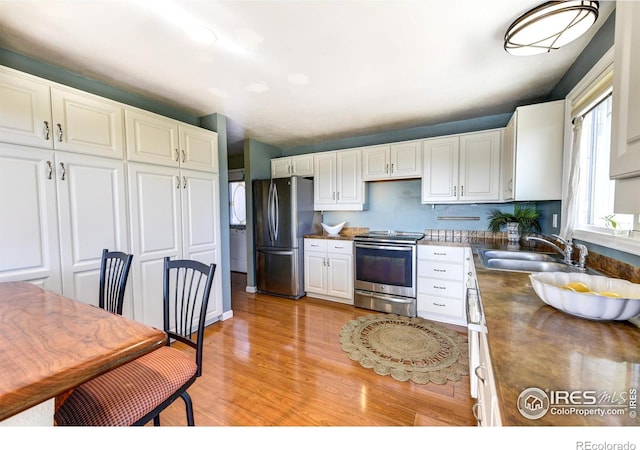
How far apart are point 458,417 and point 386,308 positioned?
1.55m

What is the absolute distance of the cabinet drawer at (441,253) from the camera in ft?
8.90

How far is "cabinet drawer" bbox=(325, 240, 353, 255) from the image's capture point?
3.35 meters

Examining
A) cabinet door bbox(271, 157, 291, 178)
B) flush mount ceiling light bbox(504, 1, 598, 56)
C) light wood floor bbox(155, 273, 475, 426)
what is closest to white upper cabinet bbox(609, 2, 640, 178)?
flush mount ceiling light bbox(504, 1, 598, 56)

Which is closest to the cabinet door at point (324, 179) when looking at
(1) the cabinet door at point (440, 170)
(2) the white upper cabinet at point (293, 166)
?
(2) the white upper cabinet at point (293, 166)

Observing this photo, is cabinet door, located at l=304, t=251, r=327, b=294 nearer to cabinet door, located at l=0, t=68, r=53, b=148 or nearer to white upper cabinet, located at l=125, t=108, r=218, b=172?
white upper cabinet, located at l=125, t=108, r=218, b=172

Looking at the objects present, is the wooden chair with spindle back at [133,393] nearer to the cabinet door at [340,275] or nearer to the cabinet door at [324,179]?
the cabinet door at [340,275]

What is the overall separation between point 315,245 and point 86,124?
8.53 feet

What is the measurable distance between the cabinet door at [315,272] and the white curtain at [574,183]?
2447mm

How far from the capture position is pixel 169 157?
2393 millimetres

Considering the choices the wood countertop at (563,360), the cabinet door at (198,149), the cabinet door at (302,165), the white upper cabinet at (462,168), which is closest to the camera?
the wood countertop at (563,360)

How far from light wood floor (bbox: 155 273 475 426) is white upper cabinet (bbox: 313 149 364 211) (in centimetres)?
171

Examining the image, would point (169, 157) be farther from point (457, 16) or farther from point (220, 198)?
point (457, 16)

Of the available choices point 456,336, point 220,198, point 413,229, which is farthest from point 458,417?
point 220,198

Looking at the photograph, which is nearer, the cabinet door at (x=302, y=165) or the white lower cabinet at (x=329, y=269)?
the white lower cabinet at (x=329, y=269)
